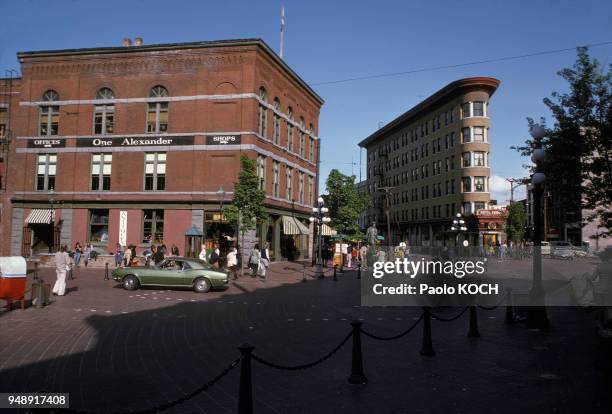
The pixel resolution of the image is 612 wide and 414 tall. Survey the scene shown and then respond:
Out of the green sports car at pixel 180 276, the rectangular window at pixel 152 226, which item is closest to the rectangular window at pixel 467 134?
the rectangular window at pixel 152 226

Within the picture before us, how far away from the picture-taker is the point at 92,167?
3347 cm

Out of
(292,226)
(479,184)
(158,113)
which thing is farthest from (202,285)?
(479,184)

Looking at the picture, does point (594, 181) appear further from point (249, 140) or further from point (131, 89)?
point (131, 89)

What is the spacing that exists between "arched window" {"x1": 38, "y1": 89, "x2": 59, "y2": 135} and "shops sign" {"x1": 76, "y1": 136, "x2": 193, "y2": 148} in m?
2.64

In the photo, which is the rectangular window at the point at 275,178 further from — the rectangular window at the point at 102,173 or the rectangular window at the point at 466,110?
the rectangular window at the point at 466,110

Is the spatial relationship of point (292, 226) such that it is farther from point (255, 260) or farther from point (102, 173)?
point (102, 173)

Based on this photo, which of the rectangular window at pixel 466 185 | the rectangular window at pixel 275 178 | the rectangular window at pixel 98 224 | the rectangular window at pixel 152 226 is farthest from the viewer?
the rectangular window at pixel 466 185

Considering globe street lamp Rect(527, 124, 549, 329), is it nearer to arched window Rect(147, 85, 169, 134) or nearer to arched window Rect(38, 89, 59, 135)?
arched window Rect(147, 85, 169, 134)

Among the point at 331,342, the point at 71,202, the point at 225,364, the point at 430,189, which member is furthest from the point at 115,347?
the point at 430,189

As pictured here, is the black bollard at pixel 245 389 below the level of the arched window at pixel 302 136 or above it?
below

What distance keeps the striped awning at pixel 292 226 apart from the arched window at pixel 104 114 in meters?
14.8

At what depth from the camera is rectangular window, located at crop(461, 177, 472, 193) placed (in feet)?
191

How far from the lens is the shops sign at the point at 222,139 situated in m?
31.4

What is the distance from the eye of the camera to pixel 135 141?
108ft
